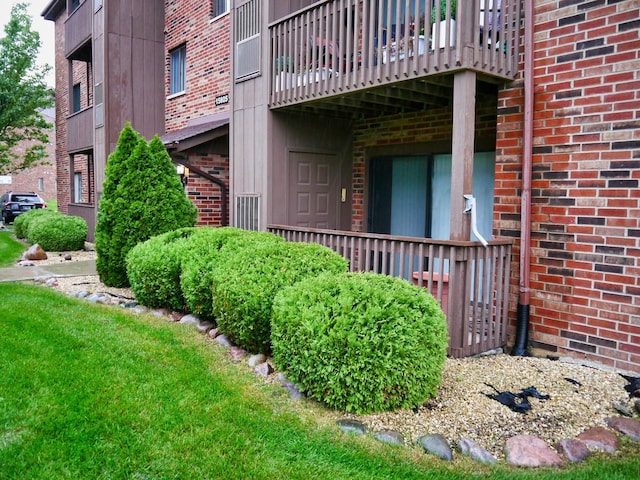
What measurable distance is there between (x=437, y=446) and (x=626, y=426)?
4.43 feet

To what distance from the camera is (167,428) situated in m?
3.37

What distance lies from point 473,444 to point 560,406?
1017 millimetres

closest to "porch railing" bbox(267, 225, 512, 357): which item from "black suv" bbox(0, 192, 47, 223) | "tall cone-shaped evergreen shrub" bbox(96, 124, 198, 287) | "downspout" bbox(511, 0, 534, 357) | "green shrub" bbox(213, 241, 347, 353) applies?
"downspout" bbox(511, 0, 534, 357)

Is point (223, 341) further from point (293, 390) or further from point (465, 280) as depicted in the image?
point (465, 280)

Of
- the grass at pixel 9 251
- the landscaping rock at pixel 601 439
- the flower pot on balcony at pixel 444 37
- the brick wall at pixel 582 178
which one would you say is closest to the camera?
the landscaping rock at pixel 601 439

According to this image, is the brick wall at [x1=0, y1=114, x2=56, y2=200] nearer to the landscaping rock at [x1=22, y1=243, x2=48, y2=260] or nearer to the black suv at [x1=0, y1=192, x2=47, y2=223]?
the black suv at [x1=0, y1=192, x2=47, y2=223]

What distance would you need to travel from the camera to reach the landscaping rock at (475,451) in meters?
3.19

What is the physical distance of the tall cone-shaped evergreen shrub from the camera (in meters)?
7.64

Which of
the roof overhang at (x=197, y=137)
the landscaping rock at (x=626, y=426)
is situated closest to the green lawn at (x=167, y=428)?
the landscaping rock at (x=626, y=426)

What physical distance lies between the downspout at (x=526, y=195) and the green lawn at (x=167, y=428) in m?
2.12

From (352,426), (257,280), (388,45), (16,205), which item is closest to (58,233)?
(257,280)

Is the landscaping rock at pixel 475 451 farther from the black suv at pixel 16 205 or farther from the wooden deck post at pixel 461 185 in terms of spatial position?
the black suv at pixel 16 205

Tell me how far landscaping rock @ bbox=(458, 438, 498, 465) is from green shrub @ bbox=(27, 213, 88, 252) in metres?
11.3

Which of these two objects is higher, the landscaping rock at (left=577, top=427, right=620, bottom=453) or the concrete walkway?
the concrete walkway
